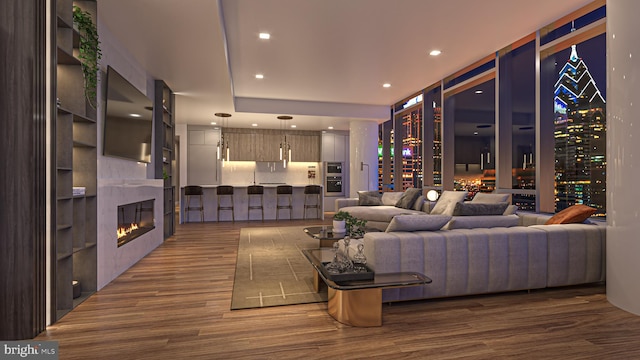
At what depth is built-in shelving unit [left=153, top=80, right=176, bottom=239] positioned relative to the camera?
5309 mm

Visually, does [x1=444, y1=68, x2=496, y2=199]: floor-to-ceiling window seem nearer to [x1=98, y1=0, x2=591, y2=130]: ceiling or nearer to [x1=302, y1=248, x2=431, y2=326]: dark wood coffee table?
[x1=98, y1=0, x2=591, y2=130]: ceiling

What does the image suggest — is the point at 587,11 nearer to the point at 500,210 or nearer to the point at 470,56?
the point at 470,56

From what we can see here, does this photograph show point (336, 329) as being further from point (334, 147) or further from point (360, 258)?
point (334, 147)

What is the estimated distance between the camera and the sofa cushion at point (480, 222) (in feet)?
10.1

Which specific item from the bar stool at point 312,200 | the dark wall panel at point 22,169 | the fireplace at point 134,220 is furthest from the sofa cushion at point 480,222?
the bar stool at point 312,200

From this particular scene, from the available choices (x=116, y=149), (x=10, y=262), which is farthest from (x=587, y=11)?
(x=10, y=262)

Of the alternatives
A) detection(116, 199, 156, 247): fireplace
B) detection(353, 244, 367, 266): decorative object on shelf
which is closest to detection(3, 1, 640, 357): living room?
detection(116, 199, 156, 247): fireplace

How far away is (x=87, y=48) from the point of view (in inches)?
111

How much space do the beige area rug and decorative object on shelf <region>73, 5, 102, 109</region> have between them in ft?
7.34

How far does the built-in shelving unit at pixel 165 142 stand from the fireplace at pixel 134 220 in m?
0.81

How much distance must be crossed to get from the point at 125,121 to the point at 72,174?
4.13 ft

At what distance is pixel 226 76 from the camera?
5.11 m

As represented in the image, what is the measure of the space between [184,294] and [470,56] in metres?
5.22

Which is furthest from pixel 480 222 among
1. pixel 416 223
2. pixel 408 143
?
pixel 408 143
